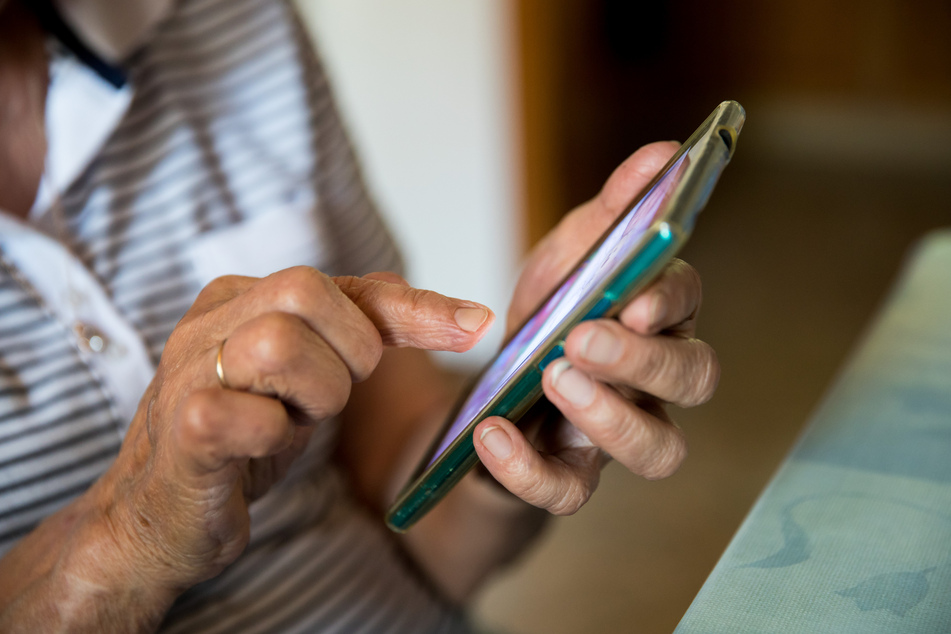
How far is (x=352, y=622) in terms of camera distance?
61cm

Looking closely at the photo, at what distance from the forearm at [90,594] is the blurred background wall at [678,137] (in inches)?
10.2

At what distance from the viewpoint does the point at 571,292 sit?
15.2 inches

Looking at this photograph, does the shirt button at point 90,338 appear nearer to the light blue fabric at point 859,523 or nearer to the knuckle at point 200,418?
the knuckle at point 200,418

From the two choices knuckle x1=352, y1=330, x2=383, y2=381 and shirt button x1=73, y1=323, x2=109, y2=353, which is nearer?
knuckle x1=352, y1=330, x2=383, y2=381

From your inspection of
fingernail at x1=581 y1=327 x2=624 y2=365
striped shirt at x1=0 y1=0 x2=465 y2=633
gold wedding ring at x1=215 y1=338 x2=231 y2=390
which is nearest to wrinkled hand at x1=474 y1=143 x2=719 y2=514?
fingernail at x1=581 y1=327 x2=624 y2=365

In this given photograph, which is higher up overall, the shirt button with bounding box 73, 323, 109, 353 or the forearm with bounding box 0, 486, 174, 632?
the shirt button with bounding box 73, 323, 109, 353

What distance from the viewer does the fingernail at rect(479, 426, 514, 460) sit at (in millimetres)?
349

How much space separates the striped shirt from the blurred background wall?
0.22m

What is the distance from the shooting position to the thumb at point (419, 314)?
14.1 inches

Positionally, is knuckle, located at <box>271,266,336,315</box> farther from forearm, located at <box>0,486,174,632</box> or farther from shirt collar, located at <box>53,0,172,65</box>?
shirt collar, located at <box>53,0,172,65</box>

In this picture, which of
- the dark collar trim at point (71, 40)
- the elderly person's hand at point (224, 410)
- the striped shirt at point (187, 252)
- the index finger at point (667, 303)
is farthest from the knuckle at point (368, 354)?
the dark collar trim at point (71, 40)

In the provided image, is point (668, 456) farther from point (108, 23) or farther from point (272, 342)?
point (108, 23)

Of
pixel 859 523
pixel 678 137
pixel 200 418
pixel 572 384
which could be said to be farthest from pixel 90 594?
pixel 678 137

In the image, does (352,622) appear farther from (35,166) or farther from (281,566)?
(35,166)
